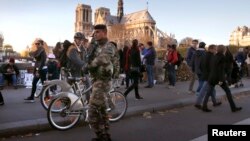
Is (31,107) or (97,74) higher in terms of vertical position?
(97,74)

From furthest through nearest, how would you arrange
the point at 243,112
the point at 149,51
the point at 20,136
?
the point at 149,51
the point at 243,112
the point at 20,136

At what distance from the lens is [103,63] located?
681cm

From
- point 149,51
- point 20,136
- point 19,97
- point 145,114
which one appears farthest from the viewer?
point 149,51

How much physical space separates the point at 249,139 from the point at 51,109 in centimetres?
404

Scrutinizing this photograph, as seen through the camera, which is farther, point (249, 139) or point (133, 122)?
point (133, 122)

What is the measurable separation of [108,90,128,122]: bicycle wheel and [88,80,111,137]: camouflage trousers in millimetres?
1663

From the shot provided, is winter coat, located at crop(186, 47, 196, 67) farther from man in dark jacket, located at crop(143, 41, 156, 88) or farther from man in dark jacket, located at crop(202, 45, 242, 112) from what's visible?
man in dark jacket, located at crop(202, 45, 242, 112)

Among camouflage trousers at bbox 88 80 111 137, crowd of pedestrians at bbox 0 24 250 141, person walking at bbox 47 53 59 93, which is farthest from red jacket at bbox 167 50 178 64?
camouflage trousers at bbox 88 80 111 137

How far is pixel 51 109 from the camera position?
7.87m

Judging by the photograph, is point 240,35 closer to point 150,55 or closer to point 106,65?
point 150,55

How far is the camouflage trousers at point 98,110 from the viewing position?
6.78m

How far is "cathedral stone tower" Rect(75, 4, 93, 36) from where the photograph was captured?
498 feet

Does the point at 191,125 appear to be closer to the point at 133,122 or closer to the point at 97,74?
the point at 133,122

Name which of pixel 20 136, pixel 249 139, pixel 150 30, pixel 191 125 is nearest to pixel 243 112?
pixel 191 125
